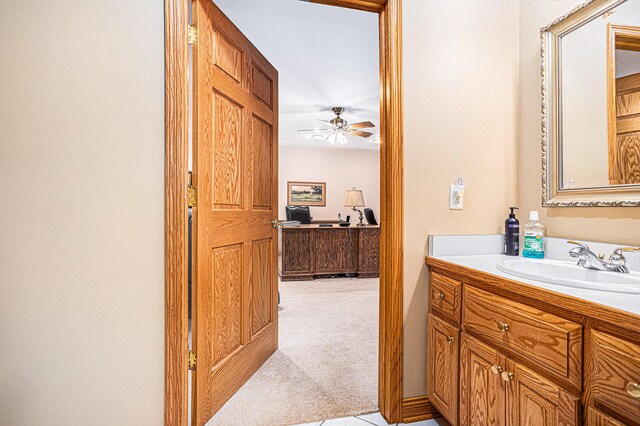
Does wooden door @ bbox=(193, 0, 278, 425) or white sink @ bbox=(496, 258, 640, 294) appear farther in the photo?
wooden door @ bbox=(193, 0, 278, 425)

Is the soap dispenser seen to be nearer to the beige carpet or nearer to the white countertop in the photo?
the white countertop

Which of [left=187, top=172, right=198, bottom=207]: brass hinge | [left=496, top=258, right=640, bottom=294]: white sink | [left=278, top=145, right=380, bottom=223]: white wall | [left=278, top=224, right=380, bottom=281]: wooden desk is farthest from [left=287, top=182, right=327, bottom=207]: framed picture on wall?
[left=496, top=258, right=640, bottom=294]: white sink

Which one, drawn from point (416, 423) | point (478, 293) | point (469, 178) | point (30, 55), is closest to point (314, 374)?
point (416, 423)

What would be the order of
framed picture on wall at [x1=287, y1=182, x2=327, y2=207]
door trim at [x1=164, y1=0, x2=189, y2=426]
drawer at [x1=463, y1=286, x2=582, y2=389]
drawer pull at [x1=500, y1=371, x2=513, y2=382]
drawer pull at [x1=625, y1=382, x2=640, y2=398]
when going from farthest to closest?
1. framed picture on wall at [x1=287, y1=182, x2=327, y2=207]
2. door trim at [x1=164, y1=0, x2=189, y2=426]
3. drawer pull at [x1=500, y1=371, x2=513, y2=382]
4. drawer at [x1=463, y1=286, x2=582, y2=389]
5. drawer pull at [x1=625, y1=382, x2=640, y2=398]

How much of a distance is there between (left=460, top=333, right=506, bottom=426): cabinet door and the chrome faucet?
19.8 inches

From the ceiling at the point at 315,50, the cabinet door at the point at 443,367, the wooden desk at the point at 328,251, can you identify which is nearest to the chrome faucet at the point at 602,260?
the cabinet door at the point at 443,367

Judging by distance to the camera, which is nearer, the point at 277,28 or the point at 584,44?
the point at 584,44

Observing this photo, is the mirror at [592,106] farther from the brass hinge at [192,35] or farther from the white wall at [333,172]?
the white wall at [333,172]

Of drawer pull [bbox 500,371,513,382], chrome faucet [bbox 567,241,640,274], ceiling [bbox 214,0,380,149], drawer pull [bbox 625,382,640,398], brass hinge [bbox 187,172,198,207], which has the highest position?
ceiling [bbox 214,0,380,149]

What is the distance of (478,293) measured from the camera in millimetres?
1195

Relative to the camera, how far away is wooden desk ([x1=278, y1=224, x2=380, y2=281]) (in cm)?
461

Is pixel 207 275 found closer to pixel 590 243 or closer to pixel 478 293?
pixel 478 293

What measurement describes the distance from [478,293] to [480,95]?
3.47 ft

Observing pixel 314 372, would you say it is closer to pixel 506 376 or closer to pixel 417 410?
pixel 417 410
